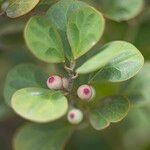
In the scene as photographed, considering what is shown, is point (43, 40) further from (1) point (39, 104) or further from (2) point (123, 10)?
(2) point (123, 10)

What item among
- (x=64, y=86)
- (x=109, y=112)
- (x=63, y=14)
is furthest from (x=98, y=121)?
(x=63, y=14)

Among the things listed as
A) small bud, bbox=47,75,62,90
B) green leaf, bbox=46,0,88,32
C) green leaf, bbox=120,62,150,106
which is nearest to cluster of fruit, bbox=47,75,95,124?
small bud, bbox=47,75,62,90

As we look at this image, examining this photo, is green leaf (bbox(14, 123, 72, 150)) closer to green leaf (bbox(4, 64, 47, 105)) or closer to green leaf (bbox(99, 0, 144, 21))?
green leaf (bbox(4, 64, 47, 105))

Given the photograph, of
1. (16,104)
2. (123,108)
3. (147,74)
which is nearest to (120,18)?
(147,74)

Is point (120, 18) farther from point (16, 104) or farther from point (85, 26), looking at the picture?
point (16, 104)

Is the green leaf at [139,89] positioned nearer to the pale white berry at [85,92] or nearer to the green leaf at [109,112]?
the green leaf at [109,112]
